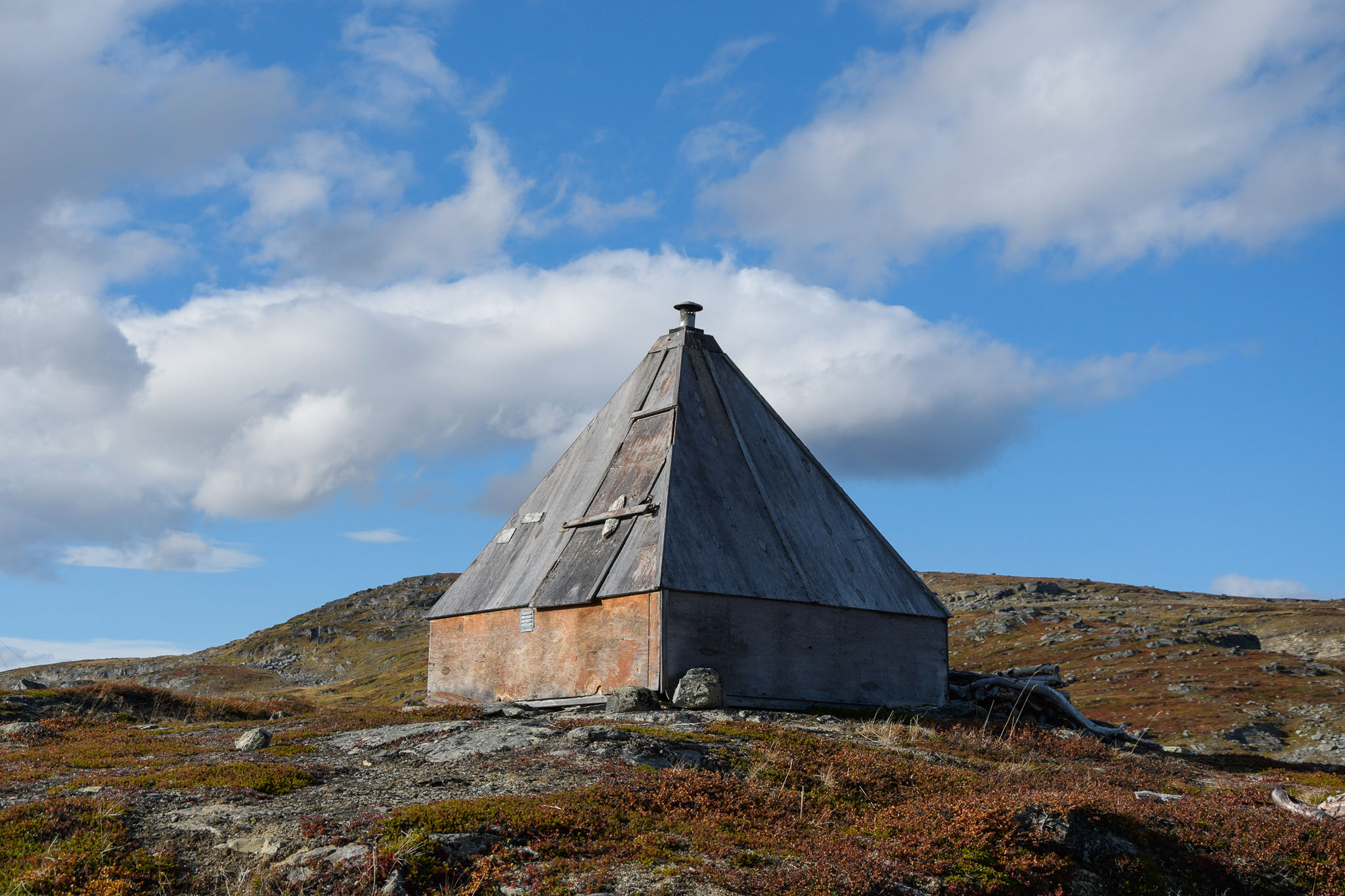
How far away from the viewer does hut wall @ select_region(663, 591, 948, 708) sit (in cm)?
2167

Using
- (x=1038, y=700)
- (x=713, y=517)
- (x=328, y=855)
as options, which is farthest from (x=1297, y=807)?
(x=328, y=855)

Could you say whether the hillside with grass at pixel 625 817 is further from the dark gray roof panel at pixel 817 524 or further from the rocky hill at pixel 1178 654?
the rocky hill at pixel 1178 654

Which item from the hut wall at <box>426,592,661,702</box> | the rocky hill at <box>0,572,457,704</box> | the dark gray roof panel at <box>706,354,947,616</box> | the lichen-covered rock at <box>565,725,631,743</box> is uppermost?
the dark gray roof panel at <box>706,354,947,616</box>

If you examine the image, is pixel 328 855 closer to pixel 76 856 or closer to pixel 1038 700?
pixel 76 856

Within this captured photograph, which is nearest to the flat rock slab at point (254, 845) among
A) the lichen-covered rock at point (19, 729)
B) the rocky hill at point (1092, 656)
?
the lichen-covered rock at point (19, 729)

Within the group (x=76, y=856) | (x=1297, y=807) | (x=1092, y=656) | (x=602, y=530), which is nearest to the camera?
(x=76, y=856)

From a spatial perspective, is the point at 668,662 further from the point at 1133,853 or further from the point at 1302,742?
the point at 1302,742

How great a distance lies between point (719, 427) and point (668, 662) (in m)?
7.38

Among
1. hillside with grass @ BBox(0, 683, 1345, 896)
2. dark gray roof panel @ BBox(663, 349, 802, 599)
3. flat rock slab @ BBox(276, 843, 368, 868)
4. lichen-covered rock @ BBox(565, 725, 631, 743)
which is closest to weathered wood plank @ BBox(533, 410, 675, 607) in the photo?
dark gray roof panel @ BBox(663, 349, 802, 599)

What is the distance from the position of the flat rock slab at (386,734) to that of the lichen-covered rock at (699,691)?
15.5 feet

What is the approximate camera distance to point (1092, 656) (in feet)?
265

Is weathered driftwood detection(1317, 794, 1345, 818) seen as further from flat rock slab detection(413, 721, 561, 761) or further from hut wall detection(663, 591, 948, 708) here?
flat rock slab detection(413, 721, 561, 761)

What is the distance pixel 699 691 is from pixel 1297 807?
1018 cm

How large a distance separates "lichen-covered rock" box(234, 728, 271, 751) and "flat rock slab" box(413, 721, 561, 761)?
3.13 m
